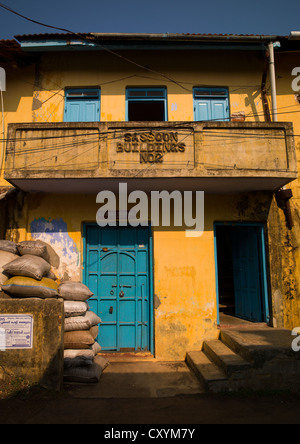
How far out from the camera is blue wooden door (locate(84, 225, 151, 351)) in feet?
20.4

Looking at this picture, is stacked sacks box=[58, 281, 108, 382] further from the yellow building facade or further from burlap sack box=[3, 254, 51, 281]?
the yellow building facade

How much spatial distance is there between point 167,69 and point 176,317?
6194mm

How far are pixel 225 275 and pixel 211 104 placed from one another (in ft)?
18.3

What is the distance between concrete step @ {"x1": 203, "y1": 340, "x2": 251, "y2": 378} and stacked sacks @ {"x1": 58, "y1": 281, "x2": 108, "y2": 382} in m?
2.10

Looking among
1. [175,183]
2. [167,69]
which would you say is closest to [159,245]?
[175,183]

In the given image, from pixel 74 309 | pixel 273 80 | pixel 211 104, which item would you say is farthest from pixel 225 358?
pixel 273 80

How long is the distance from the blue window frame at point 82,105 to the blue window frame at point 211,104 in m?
2.57

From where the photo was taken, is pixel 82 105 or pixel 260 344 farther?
pixel 82 105

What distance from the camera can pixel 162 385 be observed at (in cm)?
480

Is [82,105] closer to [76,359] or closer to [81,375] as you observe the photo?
[76,359]

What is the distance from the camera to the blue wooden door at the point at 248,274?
650 cm

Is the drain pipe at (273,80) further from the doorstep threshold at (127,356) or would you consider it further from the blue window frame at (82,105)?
the doorstep threshold at (127,356)

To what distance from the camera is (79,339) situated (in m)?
4.97
